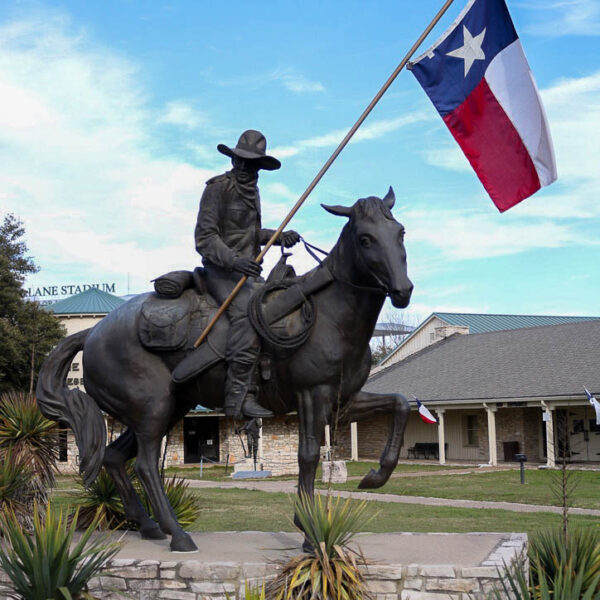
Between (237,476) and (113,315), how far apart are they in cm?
2212

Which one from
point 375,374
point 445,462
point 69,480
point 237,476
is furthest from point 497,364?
point 69,480

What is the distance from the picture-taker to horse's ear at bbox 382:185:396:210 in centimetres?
639

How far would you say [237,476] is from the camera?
28719mm

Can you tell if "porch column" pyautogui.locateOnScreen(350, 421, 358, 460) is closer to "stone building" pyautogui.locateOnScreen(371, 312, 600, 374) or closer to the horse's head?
"stone building" pyautogui.locateOnScreen(371, 312, 600, 374)

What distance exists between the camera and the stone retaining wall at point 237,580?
5844 millimetres

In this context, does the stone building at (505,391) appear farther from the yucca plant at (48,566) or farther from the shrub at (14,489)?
the yucca plant at (48,566)

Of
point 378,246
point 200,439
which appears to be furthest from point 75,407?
point 200,439

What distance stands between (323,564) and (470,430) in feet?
101

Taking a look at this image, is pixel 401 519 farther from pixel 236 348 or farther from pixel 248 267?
pixel 248 267

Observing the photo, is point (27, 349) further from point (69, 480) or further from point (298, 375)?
point (298, 375)

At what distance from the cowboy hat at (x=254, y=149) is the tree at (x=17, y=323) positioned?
79.5 ft

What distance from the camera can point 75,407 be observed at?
7.51 metres

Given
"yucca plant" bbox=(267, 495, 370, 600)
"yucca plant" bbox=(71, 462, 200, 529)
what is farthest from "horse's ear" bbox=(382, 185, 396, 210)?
"yucca plant" bbox=(71, 462, 200, 529)

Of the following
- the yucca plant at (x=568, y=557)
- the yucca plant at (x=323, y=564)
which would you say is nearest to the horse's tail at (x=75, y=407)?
the yucca plant at (x=323, y=564)
